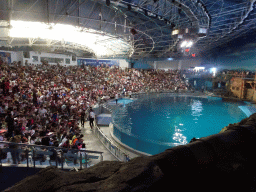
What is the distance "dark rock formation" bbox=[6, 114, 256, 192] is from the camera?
155 cm

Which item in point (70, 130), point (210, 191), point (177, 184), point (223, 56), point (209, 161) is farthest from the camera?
point (223, 56)

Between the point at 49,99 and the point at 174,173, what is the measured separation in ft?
39.2

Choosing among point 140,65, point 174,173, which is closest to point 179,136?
point 174,173

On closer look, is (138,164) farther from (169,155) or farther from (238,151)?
(238,151)

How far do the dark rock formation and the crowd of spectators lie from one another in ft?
15.0

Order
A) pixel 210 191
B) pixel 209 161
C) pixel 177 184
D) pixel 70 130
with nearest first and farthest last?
pixel 177 184
pixel 210 191
pixel 209 161
pixel 70 130

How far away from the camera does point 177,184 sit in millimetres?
1678

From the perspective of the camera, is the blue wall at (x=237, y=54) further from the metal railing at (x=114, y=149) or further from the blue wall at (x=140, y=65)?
the metal railing at (x=114, y=149)

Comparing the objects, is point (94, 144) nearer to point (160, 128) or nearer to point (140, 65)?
point (160, 128)

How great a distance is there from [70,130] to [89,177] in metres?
6.97

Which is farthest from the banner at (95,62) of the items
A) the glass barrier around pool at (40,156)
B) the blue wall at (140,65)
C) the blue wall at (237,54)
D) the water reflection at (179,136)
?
the glass barrier around pool at (40,156)

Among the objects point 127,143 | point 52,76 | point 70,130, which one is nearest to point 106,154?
point 127,143

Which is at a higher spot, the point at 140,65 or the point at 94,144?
the point at 140,65

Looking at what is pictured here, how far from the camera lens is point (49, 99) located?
11.7 m
